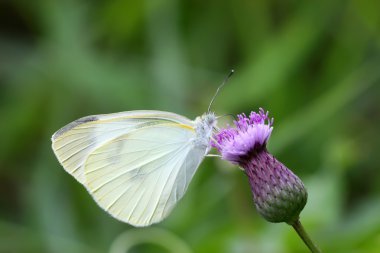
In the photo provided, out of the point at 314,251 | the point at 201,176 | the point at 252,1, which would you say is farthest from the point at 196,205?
the point at 314,251

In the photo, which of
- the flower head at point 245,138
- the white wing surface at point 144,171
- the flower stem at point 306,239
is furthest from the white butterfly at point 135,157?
the flower stem at point 306,239

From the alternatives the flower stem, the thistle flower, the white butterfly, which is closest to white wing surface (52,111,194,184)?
the white butterfly

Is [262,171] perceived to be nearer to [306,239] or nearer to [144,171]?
[306,239]

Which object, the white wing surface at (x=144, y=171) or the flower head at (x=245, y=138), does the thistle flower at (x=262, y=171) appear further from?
the white wing surface at (x=144, y=171)

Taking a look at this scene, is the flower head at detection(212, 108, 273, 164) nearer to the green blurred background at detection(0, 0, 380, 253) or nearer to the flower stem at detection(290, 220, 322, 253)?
the flower stem at detection(290, 220, 322, 253)

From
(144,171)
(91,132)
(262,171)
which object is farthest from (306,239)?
(91,132)

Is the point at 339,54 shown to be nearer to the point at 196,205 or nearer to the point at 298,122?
the point at 298,122
